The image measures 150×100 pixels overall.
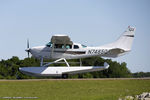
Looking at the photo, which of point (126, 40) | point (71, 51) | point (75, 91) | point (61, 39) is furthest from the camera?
point (126, 40)

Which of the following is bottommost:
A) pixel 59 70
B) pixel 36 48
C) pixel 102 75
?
pixel 102 75

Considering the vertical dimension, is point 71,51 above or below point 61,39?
below

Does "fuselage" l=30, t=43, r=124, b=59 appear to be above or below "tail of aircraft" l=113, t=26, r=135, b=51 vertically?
below

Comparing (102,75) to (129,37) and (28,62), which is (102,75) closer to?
(28,62)

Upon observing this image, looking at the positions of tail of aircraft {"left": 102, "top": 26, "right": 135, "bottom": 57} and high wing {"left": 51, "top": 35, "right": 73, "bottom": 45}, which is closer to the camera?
high wing {"left": 51, "top": 35, "right": 73, "bottom": 45}

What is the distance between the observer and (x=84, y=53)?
105ft

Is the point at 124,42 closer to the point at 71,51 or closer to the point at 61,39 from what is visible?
the point at 71,51

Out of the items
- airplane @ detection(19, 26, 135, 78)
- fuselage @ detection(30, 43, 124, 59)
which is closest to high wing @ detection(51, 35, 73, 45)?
airplane @ detection(19, 26, 135, 78)

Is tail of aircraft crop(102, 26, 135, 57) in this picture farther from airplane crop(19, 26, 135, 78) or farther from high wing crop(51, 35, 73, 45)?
high wing crop(51, 35, 73, 45)

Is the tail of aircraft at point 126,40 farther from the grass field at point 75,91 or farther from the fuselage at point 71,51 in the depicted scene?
the grass field at point 75,91

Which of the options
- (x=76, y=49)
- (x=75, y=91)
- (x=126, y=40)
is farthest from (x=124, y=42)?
(x=75, y=91)

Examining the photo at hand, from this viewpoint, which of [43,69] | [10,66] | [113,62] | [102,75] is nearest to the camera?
[43,69]

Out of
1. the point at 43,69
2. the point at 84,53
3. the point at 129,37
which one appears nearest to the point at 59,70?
the point at 43,69

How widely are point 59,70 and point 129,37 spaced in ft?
26.2
